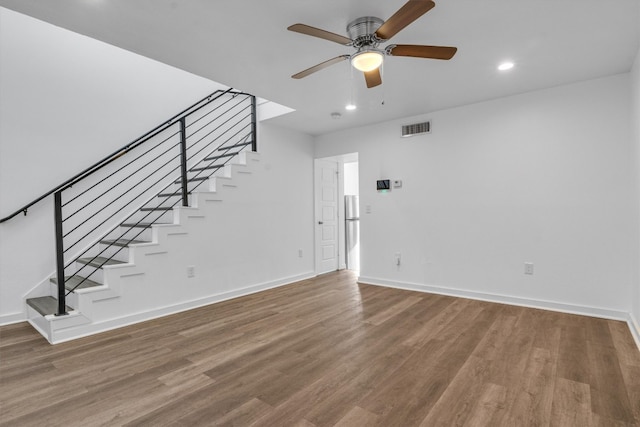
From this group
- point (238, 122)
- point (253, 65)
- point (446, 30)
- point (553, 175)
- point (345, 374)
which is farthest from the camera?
Result: point (238, 122)

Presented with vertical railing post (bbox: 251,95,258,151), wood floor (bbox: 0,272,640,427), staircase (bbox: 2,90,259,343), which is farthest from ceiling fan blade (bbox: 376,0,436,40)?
vertical railing post (bbox: 251,95,258,151)

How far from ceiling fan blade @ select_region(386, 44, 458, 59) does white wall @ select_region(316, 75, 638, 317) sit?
2.21 meters

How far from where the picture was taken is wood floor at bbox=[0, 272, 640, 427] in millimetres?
1850

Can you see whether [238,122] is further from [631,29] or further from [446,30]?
[631,29]

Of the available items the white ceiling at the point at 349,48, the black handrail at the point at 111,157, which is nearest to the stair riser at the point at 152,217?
the black handrail at the point at 111,157

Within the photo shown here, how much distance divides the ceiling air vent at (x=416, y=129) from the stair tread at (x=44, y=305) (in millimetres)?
4583

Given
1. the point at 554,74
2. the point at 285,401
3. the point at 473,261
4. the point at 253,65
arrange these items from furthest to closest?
the point at 473,261 → the point at 554,74 → the point at 253,65 → the point at 285,401

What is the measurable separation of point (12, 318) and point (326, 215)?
445 cm

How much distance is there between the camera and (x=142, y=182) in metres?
4.37

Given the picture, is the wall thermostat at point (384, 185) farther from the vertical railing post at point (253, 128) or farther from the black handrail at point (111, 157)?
the black handrail at point (111, 157)

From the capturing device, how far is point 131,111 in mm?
4250

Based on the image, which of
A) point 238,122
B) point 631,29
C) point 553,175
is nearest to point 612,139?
point 553,175

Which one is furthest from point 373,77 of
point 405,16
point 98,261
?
point 98,261

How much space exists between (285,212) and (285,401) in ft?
11.7
